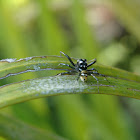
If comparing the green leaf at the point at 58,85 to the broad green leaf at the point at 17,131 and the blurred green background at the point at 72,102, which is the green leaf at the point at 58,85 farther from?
the blurred green background at the point at 72,102

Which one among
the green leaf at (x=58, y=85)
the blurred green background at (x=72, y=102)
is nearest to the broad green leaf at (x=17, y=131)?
the green leaf at (x=58, y=85)

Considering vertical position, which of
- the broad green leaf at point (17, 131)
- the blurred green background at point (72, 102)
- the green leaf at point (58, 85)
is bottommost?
the broad green leaf at point (17, 131)

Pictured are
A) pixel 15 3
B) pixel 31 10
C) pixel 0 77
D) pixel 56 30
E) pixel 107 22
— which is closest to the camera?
pixel 0 77

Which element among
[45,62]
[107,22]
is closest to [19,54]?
[45,62]

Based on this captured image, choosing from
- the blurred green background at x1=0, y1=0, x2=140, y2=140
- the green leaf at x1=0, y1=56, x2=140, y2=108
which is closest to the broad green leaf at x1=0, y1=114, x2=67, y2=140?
the green leaf at x1=0, y1=56, x2=140, y2=108

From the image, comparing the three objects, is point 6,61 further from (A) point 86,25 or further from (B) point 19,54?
(A) point 86,25

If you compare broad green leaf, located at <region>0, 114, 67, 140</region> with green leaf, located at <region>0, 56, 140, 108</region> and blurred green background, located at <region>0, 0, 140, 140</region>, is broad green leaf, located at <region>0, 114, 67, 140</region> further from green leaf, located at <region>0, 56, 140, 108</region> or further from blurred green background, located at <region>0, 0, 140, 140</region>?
blurred green background, located at <region>0, 0, 140, 140</region>
